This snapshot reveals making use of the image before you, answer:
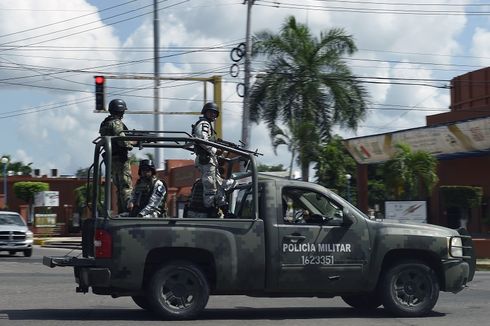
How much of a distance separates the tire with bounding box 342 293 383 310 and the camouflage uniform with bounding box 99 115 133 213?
11.1ft

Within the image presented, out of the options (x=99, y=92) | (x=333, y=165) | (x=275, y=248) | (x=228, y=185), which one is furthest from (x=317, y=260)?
(x=333, y=165)

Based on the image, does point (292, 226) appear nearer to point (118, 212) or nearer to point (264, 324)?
point (264, 324)

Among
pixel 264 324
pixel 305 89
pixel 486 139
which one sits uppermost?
pixel 305 89

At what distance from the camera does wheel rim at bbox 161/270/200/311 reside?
38.3 feet

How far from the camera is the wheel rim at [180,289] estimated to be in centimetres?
1168

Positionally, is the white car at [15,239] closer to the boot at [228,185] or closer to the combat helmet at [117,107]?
the combat helmet at [117,107]

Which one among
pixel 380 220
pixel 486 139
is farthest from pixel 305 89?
pixel 380 220

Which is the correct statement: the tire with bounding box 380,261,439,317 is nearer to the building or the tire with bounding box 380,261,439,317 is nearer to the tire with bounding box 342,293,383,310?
the tire with bounding box 342,293,383,310

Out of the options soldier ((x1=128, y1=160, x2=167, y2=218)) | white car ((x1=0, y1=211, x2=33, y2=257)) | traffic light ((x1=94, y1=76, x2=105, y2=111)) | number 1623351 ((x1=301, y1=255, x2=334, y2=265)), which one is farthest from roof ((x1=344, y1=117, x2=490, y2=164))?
soldier ((x1=128, y1=160, x2=167, y2=218))

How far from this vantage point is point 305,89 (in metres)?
38.1

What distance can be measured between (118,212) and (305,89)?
86.0 ft

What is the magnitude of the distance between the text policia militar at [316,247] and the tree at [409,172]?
75.8 ft

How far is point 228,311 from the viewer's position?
13.3 meters

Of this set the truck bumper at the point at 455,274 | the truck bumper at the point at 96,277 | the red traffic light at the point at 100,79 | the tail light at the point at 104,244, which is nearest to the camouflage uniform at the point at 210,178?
the tail light at the point at 104,244
